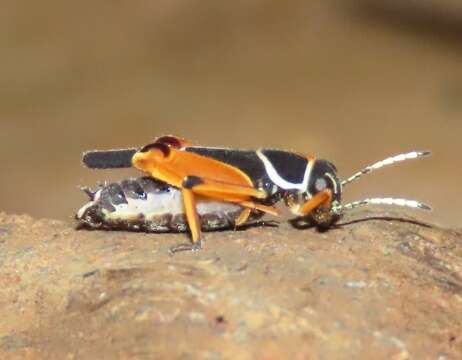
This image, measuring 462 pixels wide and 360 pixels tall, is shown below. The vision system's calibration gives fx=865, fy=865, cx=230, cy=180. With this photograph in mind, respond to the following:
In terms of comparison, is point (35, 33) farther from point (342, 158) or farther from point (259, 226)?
point (259, 226)

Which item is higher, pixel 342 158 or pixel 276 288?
pixel 276 288

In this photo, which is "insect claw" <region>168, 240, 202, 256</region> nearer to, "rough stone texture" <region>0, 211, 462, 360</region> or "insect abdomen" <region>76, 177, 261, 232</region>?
"rough stone texture" <region>0, 211, 462, 360</region>

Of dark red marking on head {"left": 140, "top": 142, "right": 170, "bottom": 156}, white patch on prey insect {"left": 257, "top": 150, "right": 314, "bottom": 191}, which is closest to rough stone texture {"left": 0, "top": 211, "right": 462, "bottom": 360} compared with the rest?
white patch on prey insect {"left": 257, "top": 150, "right": 314, "bottom": 191}

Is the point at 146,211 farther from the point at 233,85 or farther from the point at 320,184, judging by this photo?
the point at 233,85

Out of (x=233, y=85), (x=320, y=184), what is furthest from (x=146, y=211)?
(x=233, y=85)

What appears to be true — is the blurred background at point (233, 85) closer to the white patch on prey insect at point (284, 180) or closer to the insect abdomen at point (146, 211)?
the insect abdomen at point (146, 211)

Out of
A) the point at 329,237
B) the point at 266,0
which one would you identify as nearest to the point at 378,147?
the point at 266,0
